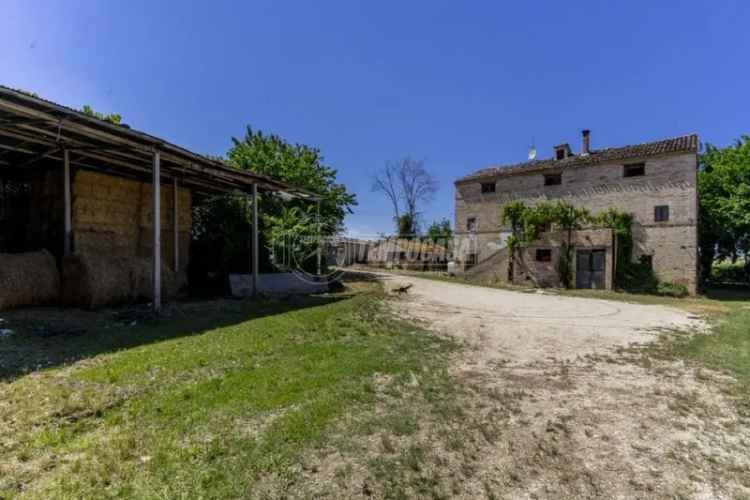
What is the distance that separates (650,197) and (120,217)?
23083 mm

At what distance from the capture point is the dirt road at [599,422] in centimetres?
237

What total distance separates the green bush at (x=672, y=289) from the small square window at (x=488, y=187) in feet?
34.3

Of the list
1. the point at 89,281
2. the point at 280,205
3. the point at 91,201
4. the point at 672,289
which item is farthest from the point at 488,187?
the point at 89,281

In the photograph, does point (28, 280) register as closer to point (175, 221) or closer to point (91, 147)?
point (91, 147)

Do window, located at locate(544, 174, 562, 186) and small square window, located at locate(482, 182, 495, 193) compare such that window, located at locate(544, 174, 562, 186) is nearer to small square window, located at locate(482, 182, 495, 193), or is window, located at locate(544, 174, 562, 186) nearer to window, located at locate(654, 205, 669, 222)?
small square window, located at locate(482, 182, 495, 193)

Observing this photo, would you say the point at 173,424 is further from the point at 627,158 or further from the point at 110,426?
the point at 627,158

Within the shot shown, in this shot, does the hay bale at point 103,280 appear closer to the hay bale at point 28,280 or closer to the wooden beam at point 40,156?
the hay bale at point 28,280

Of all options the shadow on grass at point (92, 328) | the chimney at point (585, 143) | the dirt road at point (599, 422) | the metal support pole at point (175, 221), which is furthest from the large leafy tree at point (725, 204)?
the metal support pole at point (175, 221)

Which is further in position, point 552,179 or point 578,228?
point 552,179

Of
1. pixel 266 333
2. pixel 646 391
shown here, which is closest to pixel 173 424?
pixel 266 333

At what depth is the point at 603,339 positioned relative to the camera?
652 centimetres

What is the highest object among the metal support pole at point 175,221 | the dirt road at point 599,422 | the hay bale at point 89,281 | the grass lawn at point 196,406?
the metal support pole at point 175,221

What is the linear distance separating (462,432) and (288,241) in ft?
32.6

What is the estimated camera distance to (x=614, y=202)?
19391mm
